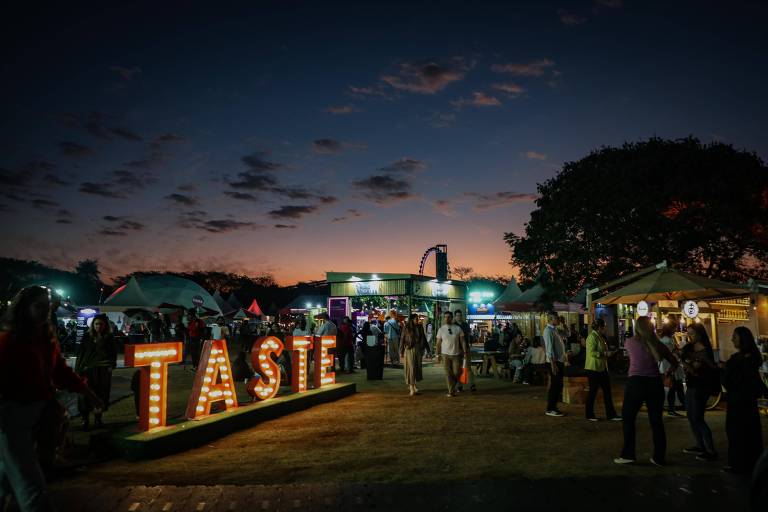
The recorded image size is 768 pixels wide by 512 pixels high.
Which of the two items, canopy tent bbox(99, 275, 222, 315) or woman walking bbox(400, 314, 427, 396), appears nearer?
woman walking bbox(400, 314, 427, 396)

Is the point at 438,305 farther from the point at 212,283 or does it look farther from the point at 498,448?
the point at 212,283

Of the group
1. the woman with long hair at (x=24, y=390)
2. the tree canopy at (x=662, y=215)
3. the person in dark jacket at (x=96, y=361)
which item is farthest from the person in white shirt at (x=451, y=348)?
the tree canopy at (x=662, y=215)

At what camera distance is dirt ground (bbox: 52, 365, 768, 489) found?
5.61 meters

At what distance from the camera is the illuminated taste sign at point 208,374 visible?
22.0 feet

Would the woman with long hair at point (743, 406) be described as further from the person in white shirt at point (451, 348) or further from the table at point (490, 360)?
the table at point (490, 360)

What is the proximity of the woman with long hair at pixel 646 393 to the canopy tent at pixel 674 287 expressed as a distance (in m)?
5.82

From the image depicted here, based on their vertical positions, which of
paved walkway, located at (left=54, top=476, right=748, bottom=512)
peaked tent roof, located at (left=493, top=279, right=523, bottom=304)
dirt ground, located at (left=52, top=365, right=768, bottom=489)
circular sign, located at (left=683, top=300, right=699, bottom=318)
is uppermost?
peaked tent roof, located at (left=493, top=279, right=523, bottom=304)

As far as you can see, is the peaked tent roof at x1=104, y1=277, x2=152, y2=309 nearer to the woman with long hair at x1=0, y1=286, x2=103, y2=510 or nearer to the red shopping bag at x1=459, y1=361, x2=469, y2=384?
the red shopping bag at x1=459, y1=361, x2=469, y2=384

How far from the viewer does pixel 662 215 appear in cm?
2194

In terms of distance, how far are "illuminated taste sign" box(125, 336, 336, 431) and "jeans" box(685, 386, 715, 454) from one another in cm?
649

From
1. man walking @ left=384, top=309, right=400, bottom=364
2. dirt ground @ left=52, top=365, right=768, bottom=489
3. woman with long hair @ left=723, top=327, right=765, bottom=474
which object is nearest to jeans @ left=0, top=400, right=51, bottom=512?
dirt ground @ left=52, top=365, right=768, bottom=489

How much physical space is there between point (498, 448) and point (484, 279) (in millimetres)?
95693

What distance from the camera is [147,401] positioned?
6.74m

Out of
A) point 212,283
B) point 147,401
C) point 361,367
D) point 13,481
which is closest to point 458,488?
point 13,481
